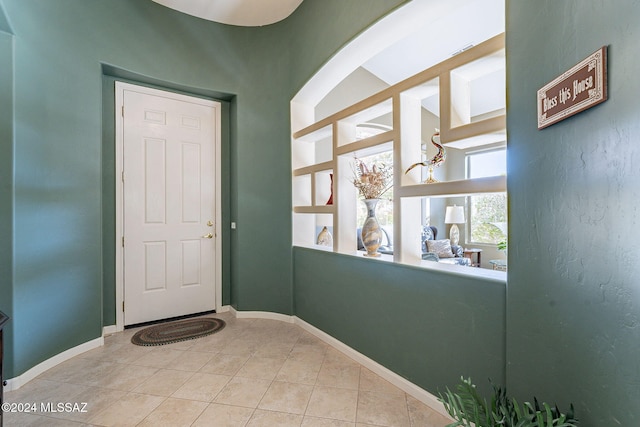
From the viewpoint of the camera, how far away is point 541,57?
1181 mm

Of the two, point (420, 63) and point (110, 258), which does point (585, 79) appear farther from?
point (420, 63)

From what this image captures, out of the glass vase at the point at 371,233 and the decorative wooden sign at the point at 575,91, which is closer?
the decorative wooden sign at the point at 575,91

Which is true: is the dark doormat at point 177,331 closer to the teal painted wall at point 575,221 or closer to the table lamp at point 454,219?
the teal painted wall at point 575,221

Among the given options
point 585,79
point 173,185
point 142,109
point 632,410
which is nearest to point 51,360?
point 173,185

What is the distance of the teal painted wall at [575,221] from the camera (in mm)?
830

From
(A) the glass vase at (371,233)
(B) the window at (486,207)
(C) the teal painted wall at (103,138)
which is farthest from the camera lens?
(B) the window at (486,207)

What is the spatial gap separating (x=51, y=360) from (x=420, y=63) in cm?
595

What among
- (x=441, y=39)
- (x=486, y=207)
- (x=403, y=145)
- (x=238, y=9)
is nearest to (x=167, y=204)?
(x=238, y=9)

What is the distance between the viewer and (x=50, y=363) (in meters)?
2.32

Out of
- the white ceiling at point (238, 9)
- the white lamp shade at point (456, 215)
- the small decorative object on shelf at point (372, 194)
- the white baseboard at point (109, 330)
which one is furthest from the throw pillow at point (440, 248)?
the white baseboard at point (109, 330)

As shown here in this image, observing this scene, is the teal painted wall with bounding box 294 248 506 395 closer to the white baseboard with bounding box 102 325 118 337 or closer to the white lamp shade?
the white baseboard with bounding box 102 325 118 337

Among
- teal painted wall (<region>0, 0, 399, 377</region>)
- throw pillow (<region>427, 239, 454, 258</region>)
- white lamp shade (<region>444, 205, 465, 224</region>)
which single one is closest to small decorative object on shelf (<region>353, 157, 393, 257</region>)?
teal painted wall (<region>0, 0, 399, 377</region>)

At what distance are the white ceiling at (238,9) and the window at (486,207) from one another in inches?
196

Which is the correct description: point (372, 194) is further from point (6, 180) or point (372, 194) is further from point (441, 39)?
point (441, 39)
